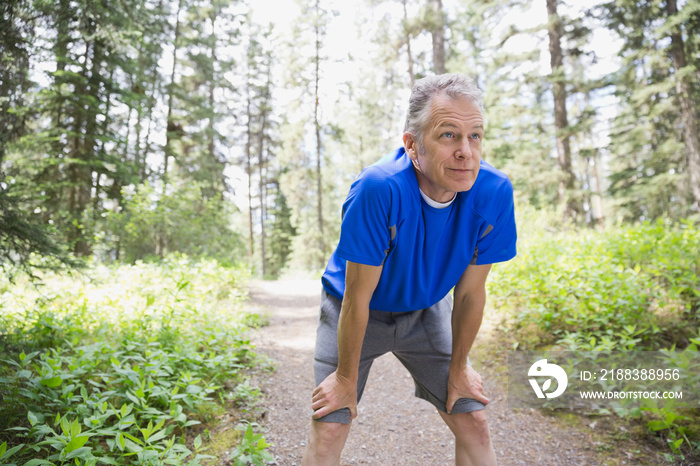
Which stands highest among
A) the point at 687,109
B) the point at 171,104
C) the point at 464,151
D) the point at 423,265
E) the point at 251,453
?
the point at 171,104

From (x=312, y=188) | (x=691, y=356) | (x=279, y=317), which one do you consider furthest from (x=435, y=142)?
(x=312, y=188)

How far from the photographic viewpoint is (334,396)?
1.73 metres

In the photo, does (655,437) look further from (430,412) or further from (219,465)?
(219,465)

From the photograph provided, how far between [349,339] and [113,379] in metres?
2.54

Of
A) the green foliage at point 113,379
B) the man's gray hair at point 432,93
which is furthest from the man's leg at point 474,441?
the green foliage at point 113,379

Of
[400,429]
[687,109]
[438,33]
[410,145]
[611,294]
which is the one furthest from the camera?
[438,33]

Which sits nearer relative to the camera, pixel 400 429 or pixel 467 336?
pixel 467 336

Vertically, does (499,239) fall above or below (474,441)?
above

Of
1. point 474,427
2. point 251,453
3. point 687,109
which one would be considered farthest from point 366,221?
point 687,109

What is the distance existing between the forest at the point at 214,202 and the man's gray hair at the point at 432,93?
7.14 feet

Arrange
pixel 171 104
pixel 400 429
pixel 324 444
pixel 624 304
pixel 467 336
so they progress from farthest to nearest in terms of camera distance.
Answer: pixel 171 104 < pixel 624 304 < pixel 400 429 < pixel 467 336 < pixel 324 444

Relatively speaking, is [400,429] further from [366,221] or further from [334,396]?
[366,221]

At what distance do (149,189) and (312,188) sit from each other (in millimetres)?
13452

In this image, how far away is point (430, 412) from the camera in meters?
3.79
